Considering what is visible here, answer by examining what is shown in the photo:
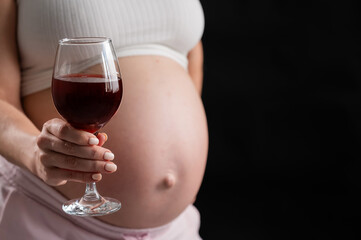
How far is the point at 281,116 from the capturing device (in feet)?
8.98

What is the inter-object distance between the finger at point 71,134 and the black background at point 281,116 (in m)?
1.58

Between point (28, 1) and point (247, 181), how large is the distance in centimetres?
157

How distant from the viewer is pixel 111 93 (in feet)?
3.62

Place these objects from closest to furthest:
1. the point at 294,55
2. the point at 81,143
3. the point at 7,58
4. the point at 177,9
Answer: the point at 81,143 < the point at 7,58 < the point at 177,9 < the point at 294,55

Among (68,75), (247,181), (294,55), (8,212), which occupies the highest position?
(68,75)

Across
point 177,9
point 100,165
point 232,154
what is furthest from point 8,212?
point 232,154

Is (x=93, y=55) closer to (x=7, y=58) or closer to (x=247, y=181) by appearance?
(x=7, y=58)

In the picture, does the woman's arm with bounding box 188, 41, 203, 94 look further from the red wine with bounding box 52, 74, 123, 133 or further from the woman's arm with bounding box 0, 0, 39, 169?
the red wine with bounding box 52, 74, 123, 133

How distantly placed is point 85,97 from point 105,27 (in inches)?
16.8

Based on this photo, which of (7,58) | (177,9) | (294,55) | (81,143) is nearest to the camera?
(81,143)

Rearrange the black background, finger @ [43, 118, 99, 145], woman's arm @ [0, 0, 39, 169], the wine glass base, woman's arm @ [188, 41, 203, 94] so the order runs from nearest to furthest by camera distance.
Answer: finger @ [43, 118, 99, 145] < the wine glass base < woman's arm @ [0, 0, 39, 169] < woman's arm @ [188, 41, 203, 94] < the black background

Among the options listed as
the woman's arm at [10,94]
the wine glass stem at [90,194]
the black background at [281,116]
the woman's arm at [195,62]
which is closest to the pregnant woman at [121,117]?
the woman's arm at [10,94]

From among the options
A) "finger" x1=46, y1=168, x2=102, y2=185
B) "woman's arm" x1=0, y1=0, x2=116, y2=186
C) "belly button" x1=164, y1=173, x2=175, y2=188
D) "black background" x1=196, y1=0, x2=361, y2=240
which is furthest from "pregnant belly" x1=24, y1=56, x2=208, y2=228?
"black background" x1=196, y1=0, x2=361, y2=240

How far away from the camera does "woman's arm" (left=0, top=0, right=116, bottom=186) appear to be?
1.08 meters
